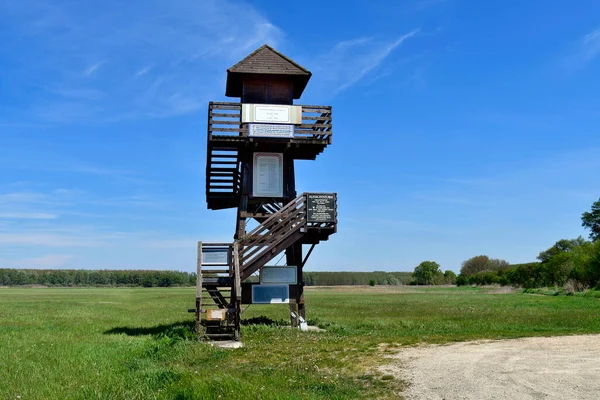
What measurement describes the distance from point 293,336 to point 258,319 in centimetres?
654

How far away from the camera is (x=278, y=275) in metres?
23.1

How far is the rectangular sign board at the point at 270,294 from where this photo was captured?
891 inches

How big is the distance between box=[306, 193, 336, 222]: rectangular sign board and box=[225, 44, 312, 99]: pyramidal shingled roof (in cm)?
548

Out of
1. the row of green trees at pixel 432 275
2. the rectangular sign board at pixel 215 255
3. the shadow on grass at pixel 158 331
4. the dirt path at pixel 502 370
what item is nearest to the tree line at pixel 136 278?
the row of green trees at pixel 432 275

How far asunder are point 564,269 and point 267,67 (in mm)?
56121

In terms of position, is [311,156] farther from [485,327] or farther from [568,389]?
[568,389]

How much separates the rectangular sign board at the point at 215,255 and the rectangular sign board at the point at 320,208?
11.6ft

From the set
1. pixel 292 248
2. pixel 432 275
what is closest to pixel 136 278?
pixel 432 275

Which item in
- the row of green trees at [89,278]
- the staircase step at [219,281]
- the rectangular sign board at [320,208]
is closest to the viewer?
the staircase step at [219,281]

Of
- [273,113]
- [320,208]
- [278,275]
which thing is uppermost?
[273,113]

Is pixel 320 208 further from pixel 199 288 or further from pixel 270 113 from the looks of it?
pixel 199 288

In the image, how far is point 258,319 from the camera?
2452 cm

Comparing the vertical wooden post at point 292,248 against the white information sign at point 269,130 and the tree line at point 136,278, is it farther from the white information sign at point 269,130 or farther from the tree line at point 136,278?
the tree line at point 136,278

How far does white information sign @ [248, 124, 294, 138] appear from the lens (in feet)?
73.5
